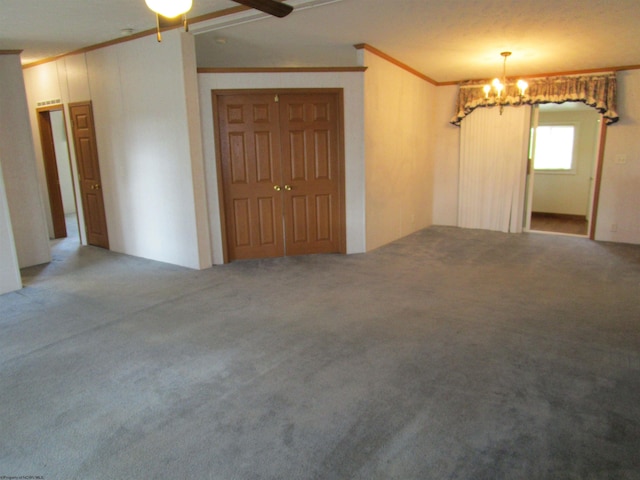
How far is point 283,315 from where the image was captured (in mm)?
3676

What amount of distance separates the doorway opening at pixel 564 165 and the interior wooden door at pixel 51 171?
26.1 ft

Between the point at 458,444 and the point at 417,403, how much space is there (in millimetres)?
365

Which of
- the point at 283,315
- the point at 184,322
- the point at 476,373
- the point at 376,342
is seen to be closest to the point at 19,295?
the point at 184,322

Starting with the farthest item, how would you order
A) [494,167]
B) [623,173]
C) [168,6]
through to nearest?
[494,167], [623,173], [168,6]

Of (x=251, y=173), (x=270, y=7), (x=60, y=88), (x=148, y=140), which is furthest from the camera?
(x=60, y=88)

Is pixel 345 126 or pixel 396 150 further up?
pixel 345 126

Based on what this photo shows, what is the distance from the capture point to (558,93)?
6367 millimetres

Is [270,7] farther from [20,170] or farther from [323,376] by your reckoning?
[20,170]

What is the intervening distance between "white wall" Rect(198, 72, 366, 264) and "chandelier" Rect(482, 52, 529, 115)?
74.4 inches

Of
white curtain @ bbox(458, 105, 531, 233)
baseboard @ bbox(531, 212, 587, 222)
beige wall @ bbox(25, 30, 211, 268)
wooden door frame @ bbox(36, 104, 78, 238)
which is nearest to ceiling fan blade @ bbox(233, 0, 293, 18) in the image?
beige wall @ bbox(25, 30, 211, 268)

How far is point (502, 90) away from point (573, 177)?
345 cm

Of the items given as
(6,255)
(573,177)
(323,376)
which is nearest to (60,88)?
(6,255)

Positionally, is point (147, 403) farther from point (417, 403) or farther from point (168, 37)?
point (168, 37)

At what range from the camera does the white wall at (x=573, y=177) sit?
809cm
